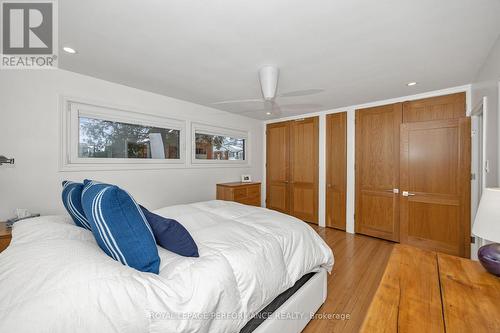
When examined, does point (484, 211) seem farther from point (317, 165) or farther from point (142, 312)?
point (317, 165)

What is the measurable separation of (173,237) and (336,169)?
11.8 ft

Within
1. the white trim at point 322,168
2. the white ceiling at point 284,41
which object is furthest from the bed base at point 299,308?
the white trim at point 322,168

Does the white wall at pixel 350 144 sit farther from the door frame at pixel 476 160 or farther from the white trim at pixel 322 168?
the door frame at pixel 476 160

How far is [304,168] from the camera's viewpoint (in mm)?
4574

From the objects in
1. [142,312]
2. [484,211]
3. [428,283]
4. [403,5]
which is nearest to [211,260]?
[142,312]

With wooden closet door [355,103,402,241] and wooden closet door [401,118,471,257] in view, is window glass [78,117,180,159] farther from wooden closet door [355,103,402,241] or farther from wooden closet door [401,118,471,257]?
wooden closet door [401,118,471,257]

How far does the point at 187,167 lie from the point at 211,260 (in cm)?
279

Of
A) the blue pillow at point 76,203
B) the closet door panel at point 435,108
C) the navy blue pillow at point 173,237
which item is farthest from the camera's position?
the closet door panel at point 435,108

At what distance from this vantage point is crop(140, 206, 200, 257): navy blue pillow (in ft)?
4.10

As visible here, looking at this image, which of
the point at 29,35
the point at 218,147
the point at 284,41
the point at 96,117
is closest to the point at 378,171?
the point at 284,41


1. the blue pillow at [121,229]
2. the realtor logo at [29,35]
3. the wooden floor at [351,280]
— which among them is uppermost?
the realtor logo at [29,35]

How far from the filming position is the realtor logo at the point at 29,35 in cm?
152

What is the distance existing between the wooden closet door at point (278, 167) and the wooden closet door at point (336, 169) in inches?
37.9

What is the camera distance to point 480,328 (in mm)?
797
